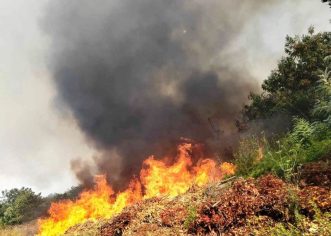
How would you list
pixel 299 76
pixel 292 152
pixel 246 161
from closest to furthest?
pixel 246 161, pixel 292 152, pixel 299 76

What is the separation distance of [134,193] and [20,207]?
15.4m

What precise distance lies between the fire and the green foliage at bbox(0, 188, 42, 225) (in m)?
9.57

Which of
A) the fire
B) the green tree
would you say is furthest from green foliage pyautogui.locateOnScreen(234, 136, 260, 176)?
the green tree

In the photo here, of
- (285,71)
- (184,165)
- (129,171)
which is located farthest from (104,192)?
(285,71)

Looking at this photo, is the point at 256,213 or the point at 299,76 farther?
the point at 299,76

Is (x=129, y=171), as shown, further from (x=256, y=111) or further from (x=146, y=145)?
(x=256, y=111)

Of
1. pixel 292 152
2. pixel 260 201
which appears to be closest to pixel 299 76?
pixel 292 152

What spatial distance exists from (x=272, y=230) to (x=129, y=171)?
18.7 meters

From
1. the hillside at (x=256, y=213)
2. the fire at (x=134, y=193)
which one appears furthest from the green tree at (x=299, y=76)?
the hillside at (x=256, y=213)

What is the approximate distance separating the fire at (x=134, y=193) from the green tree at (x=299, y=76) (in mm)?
10966

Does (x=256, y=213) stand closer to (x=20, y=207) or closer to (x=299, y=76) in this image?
(x=299, y=76)

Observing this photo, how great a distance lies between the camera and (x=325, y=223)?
5.89 metres

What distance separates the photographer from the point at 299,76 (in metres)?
25.6

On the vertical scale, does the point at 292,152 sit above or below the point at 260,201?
above
